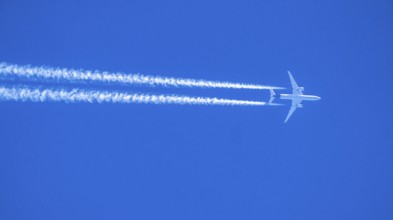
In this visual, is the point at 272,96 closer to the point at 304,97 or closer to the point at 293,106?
the point at 293,106

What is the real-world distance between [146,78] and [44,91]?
602 centimetres

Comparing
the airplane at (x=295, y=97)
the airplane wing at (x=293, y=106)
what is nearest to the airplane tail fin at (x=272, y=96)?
the airplane at (x=295, y=97)

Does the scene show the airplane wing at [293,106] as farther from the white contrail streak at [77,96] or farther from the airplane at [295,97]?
the white contrail streak at [77,96]

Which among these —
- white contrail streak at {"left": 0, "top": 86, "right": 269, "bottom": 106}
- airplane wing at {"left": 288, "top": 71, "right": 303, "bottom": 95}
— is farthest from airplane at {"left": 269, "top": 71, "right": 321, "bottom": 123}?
white contrail streak at {"left": 0, "top": 86, "right": 269, "bottom": 106}

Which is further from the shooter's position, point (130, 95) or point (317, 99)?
point (317, 99)

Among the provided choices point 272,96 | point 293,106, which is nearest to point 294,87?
point 293,106

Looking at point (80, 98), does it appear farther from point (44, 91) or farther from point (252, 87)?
point (252, 87)

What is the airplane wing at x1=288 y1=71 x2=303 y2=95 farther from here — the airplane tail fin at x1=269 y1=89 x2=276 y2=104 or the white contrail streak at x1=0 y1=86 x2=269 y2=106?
the white contrail streak at x1=0 y1=86 x2=269 y2=106

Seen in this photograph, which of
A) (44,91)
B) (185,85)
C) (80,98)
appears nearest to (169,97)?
(185,85)

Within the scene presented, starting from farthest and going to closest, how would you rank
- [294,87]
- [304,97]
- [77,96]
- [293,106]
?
[293,106], [304,97], [294,87], [77,96]

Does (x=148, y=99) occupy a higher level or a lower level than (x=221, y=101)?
lower

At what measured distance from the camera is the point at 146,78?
26.2m

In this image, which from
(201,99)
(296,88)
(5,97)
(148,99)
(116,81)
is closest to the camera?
(5,97)

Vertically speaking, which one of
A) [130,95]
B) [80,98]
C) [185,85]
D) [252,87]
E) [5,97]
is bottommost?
[5,97]
